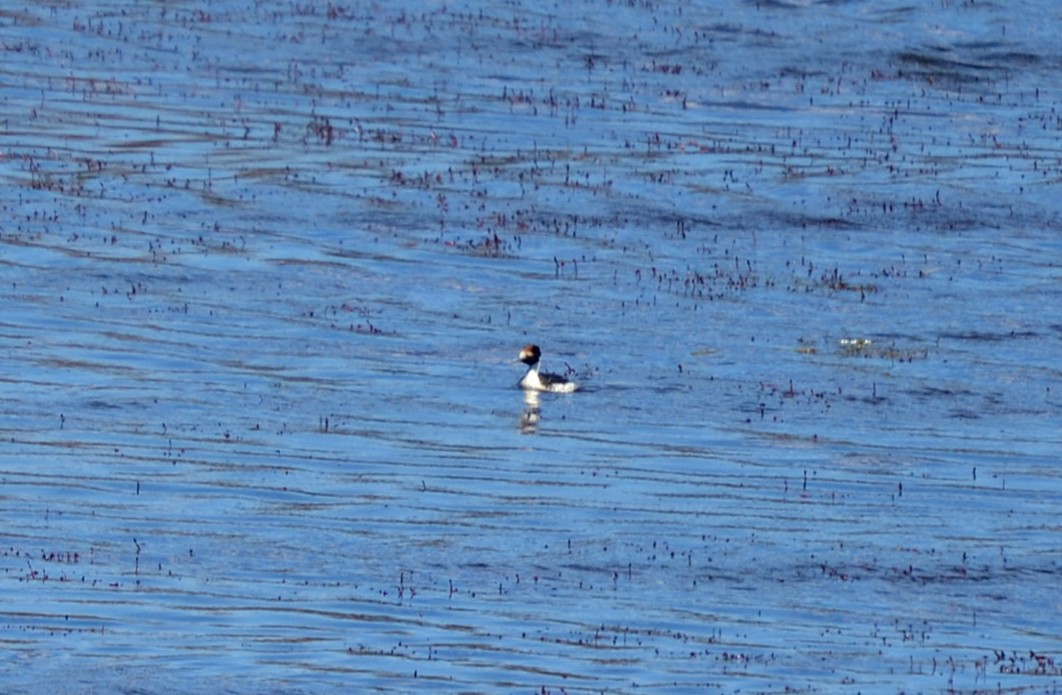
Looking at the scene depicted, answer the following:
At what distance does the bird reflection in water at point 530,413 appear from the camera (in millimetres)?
22203

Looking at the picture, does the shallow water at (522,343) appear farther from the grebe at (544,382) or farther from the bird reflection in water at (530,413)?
the grebe at (544,382)

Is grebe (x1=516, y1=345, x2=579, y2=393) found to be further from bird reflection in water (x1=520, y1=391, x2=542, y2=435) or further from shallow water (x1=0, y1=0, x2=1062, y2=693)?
shallow water (x1=0, y1=0, x2=1062, y2=693)

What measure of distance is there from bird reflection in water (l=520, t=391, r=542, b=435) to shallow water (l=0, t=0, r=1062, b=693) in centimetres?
4

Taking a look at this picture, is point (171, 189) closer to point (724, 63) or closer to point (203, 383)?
point (203, 383)

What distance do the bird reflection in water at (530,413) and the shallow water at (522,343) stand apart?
38 millimetres

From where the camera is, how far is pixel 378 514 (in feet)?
61.7

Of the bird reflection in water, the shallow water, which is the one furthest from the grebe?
the shallow water

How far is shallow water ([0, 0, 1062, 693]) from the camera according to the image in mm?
15359

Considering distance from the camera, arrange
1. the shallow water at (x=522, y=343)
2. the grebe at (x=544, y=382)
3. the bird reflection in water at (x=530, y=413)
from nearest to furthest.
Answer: the shallow water at (x=522, y=343), the bird reflection in water at (x=530, y=413), the grebe at (x=544, y=382)

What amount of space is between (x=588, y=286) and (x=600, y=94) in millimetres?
14197

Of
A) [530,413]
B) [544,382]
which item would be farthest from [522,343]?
[530,413]

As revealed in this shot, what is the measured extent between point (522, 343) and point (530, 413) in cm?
336

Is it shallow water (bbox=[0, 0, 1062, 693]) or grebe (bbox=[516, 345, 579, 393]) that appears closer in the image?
shallow water (bbox=[0, 0, 1062, 693])

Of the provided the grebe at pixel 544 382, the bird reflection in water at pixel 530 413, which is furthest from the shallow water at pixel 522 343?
the grebe at pixel 544 382
